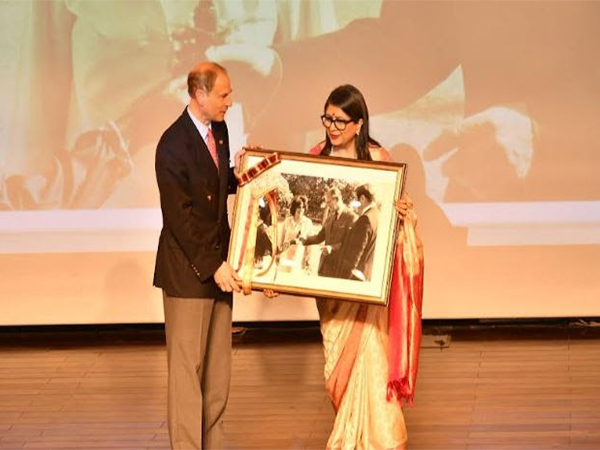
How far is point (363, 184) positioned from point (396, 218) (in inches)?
6.3

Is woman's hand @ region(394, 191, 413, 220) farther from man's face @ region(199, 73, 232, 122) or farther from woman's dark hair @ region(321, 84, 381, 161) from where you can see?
man's face @ region(199, 73, 232, 122)

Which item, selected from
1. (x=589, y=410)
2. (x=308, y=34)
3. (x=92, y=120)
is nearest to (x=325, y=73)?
(x=308, y=34)

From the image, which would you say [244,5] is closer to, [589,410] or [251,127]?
[251,127]

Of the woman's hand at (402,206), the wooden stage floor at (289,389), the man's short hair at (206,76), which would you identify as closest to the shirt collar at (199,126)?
the man's short hair at (206,76)

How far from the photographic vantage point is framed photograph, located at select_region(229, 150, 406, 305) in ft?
14.8

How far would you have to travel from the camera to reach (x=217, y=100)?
4.42 metres

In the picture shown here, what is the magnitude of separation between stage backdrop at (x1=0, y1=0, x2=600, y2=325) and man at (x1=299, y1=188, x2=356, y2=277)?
2223mm

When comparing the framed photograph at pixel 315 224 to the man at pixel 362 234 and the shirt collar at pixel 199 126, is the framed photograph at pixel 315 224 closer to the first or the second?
the man at pixel 362 234

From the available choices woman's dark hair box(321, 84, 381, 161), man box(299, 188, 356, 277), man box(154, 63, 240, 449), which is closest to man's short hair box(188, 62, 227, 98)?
man box(154, 63, 240, 449)

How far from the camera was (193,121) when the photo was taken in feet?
14.7

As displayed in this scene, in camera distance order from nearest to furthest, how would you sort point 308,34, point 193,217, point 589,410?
point 193,217, point 589,410, point 308,34

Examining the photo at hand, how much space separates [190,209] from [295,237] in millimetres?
375

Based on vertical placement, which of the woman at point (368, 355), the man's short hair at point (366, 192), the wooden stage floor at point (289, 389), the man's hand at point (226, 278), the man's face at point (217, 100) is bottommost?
the wooden stage floor at point (289, 389)

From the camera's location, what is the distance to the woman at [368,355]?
15.3 feet
